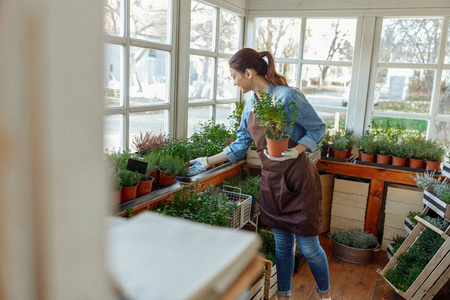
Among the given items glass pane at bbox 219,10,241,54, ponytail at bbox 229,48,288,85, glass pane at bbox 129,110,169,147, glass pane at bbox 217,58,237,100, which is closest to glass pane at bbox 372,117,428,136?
glass pane at bbox 217,58,237,100

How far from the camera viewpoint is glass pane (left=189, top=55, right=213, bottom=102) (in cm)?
342

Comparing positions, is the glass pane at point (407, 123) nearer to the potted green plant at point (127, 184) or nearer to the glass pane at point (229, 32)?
the glass pane at point (229, 32)

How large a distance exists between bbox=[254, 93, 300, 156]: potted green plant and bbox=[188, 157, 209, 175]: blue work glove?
2.16 feet

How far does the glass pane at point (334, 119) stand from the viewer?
4.30 metres

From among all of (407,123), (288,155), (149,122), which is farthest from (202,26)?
(407,123)

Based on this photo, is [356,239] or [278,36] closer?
[356,239]

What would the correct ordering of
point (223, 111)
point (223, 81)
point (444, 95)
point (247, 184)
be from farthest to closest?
point (223, 111) → point (223, 81) → point (444, 95) → point (247, 184)

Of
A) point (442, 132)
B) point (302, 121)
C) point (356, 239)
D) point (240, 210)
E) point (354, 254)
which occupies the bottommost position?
point (354, 254)

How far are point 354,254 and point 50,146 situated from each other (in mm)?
3700

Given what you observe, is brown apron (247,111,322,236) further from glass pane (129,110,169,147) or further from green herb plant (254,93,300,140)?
glass pane (129,110,169,147)

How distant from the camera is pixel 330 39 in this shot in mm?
4223

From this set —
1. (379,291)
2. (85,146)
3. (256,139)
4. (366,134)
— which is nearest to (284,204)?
(256,139)

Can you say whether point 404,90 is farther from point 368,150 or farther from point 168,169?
point 168,169

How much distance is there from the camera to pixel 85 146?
26 cm
